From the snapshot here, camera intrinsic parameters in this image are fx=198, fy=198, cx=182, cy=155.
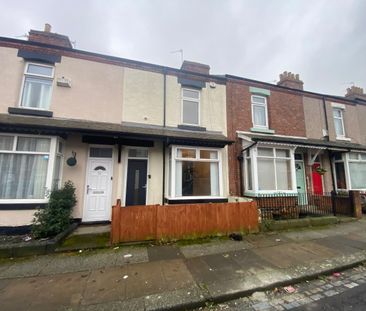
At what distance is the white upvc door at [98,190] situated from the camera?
22.9 ft

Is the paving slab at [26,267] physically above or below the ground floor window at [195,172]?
below

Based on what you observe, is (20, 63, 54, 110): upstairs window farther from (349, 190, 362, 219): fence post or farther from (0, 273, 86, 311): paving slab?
(349, 190, 362, 219): fence post

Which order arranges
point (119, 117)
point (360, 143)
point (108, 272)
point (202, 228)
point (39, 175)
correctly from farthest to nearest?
point (360, 143) < point (119, 117) < point (39, 175) < point (202, 228) < point (108, 272)

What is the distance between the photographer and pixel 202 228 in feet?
19.0

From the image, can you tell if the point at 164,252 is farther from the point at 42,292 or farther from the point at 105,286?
the point at 42,292

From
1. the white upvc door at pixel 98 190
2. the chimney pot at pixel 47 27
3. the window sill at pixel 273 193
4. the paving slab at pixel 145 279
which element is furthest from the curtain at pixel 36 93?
the window sill at pixel 273 193

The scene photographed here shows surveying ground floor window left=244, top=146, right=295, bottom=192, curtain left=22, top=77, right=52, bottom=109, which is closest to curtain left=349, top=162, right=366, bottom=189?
ground floor window left=244, top=146, right=295, bottom=192

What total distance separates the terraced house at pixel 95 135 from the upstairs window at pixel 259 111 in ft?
9.42

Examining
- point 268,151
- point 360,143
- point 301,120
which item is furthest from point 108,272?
point 360,143

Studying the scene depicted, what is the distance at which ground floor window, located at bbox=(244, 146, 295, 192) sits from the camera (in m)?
8.29

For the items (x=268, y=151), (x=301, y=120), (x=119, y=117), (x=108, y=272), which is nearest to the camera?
(x=108, y=272)

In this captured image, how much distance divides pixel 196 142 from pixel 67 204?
190 inches

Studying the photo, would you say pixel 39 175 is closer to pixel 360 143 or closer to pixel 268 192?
pixel 268 192

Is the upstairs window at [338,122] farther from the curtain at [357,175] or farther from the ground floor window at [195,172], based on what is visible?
the ground floor window at [195,172]
